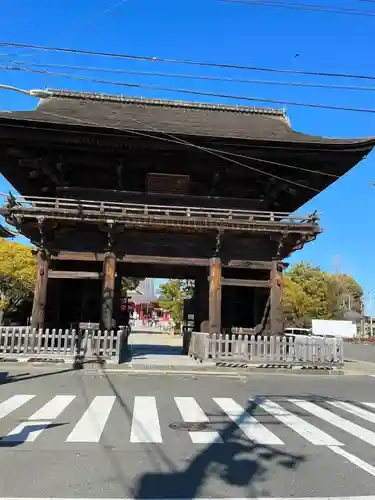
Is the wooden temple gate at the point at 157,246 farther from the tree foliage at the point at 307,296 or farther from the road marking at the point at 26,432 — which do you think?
the tree foliage at the point at 307,296

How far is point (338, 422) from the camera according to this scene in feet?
27.0

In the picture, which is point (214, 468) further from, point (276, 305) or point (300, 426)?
point (276, 305)

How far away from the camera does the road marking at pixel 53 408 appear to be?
8045mm

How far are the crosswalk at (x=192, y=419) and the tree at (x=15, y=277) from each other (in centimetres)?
2545

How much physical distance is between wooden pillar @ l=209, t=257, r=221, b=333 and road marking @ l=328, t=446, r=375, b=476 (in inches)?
481

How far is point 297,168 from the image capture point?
744 inches

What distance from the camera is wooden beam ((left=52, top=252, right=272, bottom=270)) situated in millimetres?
18703

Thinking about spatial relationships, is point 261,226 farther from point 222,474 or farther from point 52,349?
point 222,474

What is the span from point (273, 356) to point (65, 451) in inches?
508

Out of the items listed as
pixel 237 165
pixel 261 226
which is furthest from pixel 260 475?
pixel 237 165

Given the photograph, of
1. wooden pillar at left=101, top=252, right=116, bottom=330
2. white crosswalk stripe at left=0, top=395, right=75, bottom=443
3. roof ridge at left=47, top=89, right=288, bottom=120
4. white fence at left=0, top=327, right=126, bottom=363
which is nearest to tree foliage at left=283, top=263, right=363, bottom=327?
roof ridge at left=47, top=89, right=288, bottom=120

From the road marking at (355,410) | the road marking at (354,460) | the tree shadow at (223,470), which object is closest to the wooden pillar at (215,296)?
the road marking at (355,410)

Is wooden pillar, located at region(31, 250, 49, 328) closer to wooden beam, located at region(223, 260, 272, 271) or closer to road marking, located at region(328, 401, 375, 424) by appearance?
wooden beam, located at region(223, 260, 272, 271)

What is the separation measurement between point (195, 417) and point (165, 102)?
18.2m
